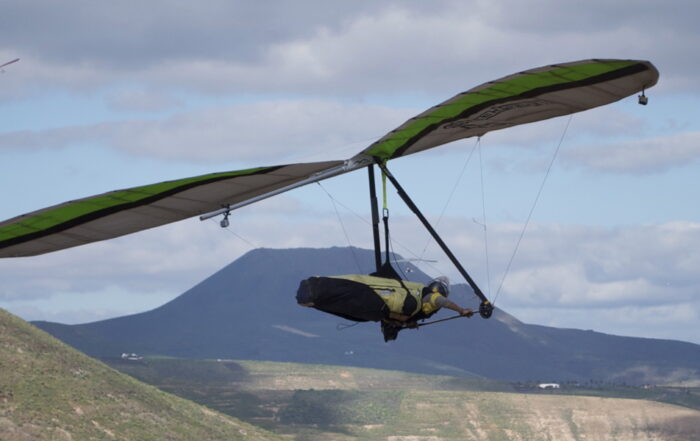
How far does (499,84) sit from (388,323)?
6400 millimetres

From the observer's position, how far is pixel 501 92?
1130 inches

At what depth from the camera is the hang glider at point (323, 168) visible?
2834 cm

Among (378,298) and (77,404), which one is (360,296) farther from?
(77,404)

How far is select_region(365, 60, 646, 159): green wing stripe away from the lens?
91.1 feet

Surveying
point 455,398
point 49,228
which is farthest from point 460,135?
point 455,398

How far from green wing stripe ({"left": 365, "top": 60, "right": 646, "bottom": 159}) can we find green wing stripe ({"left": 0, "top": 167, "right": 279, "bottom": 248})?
314 cm

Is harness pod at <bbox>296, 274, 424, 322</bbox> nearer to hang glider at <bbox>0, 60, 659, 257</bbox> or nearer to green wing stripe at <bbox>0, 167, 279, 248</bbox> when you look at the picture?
hang glider at <bbox>0, 60, 659, 257</bbox>

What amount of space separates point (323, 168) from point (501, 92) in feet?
15.9

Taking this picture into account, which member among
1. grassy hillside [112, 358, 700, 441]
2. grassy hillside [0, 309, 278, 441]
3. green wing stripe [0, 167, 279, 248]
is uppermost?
green wing stripe [0, 167, 279, 248]

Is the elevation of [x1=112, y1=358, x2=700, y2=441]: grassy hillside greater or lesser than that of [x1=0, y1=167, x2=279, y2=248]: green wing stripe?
lesser

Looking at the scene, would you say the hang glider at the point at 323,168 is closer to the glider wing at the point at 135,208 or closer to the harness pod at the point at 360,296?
the glider wing at the point at 135,208

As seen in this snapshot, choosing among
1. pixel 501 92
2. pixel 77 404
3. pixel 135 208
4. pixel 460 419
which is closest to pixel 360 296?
pixel 501 92

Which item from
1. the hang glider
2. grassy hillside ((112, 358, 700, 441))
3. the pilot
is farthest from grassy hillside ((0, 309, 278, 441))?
the pilot

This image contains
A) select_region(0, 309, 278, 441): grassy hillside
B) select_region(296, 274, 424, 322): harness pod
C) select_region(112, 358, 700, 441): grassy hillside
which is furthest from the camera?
select_region(112, 358, 700, 441): grassy hillside
